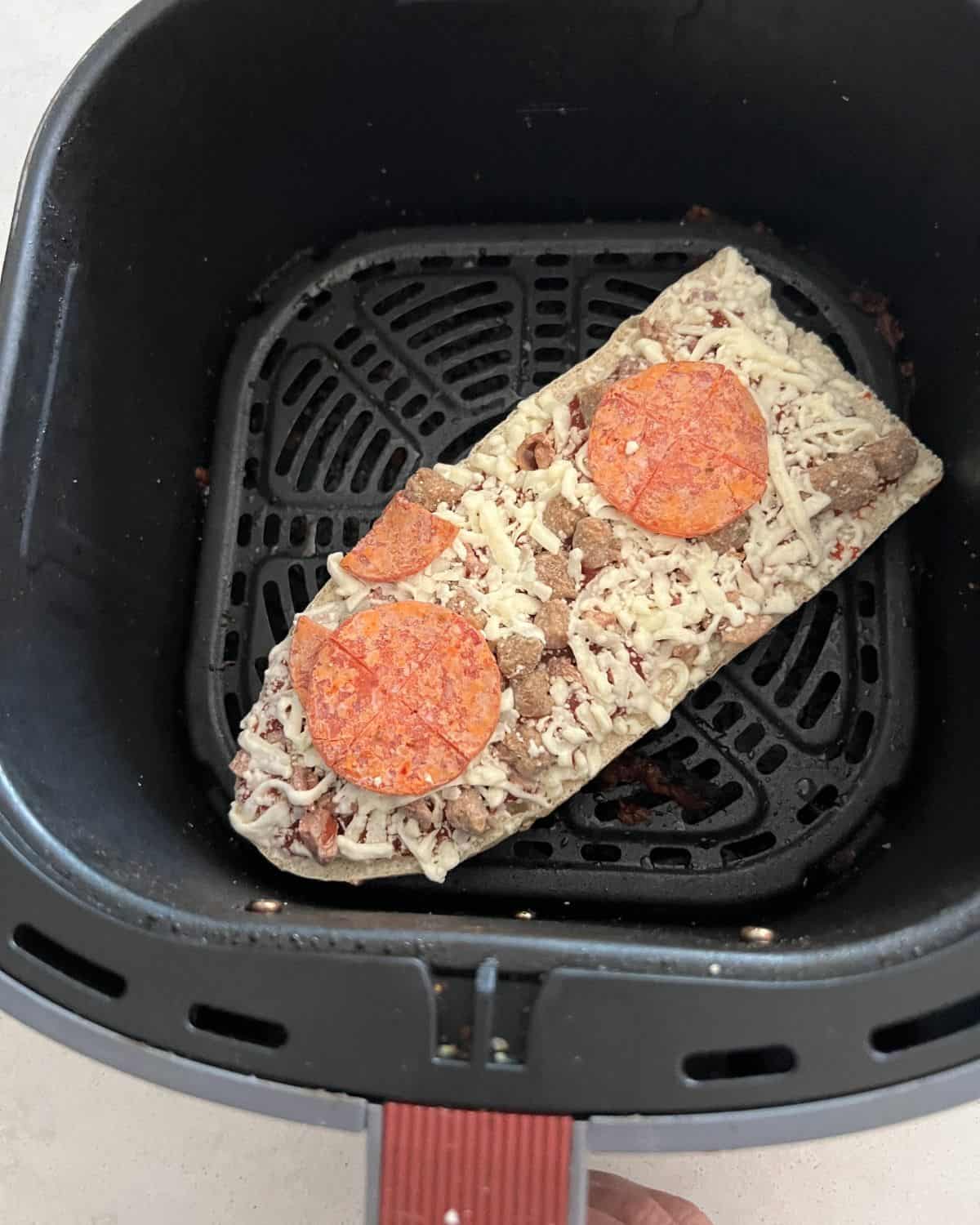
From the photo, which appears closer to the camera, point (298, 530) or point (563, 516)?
point (563, 516)

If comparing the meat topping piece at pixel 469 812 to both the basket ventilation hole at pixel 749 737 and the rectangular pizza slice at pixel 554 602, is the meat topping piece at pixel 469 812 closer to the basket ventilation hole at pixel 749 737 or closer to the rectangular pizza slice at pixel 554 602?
the rectangular pizza slice at pixel 554 602

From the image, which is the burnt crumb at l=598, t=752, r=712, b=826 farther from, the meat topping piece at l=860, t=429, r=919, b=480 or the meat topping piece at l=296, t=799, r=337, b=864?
the meat topping piece at l=860, t=429, r=919, b=480

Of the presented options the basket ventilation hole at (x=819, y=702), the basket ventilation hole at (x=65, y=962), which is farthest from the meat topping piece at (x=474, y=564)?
the basket ventilation hole at (x=65, y=962)

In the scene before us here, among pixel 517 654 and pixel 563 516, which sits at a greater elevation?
pixel 563 516

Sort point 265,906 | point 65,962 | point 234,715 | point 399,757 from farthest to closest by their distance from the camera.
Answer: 1. point 234,715
2. point 399,757
3. point 265,906
4. point 65,962

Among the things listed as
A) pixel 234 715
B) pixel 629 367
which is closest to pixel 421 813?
pixel 234 715

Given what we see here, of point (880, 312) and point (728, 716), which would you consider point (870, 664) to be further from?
Result: point (880, 312)
